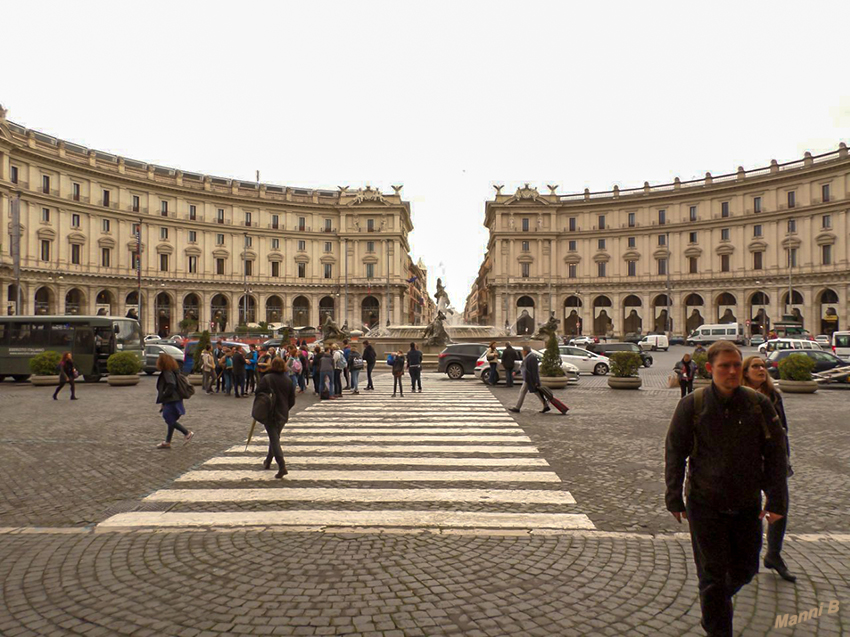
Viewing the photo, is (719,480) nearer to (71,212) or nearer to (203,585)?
(203,585)

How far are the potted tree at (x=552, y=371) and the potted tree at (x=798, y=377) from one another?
23.6 ft

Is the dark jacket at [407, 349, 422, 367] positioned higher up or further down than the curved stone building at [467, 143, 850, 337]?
further down

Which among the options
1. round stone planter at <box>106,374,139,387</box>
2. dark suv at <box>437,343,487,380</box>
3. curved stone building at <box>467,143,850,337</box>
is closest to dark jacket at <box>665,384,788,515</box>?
dark suv at <box>437,343,487,380</box>

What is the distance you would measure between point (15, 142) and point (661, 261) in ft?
238

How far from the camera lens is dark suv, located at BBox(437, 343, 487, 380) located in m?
23.7

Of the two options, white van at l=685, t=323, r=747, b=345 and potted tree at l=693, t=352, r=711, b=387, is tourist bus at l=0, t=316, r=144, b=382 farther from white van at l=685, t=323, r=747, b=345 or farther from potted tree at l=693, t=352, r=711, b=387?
white van at l=685, t=323, r=747, b=345

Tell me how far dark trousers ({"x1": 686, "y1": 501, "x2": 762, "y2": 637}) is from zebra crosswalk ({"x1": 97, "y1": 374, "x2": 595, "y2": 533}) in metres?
2.35

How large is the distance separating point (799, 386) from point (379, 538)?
18161 mm

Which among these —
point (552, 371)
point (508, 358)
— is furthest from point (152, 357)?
point (552, 371)

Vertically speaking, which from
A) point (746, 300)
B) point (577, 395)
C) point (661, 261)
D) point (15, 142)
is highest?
point (15, 142)

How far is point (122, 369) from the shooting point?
2059 cm

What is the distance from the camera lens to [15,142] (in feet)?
173

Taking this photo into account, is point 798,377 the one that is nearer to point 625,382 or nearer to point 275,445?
point 625,382

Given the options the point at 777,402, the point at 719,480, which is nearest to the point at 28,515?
the point at 719,480
